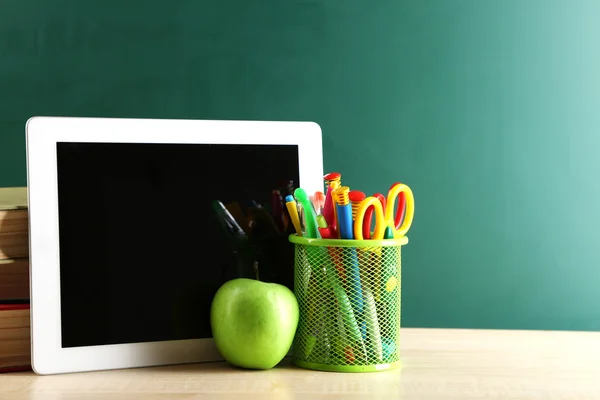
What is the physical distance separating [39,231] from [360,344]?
1.35 ft

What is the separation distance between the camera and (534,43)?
1.38m

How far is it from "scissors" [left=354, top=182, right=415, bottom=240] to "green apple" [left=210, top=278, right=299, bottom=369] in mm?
127

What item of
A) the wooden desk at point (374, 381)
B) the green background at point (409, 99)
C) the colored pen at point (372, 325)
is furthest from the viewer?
the green background at point (409, 99)

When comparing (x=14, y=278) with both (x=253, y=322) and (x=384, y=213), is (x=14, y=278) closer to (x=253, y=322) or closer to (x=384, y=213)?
(x=253, y=322)

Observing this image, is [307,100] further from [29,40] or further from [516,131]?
[29,40]

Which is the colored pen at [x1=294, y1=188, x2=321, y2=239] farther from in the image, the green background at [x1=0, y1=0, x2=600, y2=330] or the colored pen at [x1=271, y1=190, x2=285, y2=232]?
the green background at [x1=0, y1=0, x2=600, y2=330]

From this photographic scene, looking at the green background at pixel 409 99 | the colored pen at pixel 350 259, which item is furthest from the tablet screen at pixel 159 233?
the green background at pixel 409 99

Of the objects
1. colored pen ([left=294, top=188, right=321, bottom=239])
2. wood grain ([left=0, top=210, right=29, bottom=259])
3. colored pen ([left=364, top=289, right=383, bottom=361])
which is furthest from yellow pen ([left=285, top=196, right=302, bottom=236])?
wood grain ([left=0, top=210, right=29, bottom=259])

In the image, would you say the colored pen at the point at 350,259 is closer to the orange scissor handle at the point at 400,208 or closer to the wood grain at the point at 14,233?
the orange scissor handle at the point at 400,208

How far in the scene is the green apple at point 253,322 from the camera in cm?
92

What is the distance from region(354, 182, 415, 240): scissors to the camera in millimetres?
956

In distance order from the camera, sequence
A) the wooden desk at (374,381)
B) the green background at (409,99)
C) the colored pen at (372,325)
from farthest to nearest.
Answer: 1. the green background at (409,99)
2. the colored pen at (372,325)
3. the wooden desk at (374,381)

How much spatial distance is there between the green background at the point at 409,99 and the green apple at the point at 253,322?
496 millimetres

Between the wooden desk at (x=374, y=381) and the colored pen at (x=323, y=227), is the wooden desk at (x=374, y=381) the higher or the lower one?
the lower one
